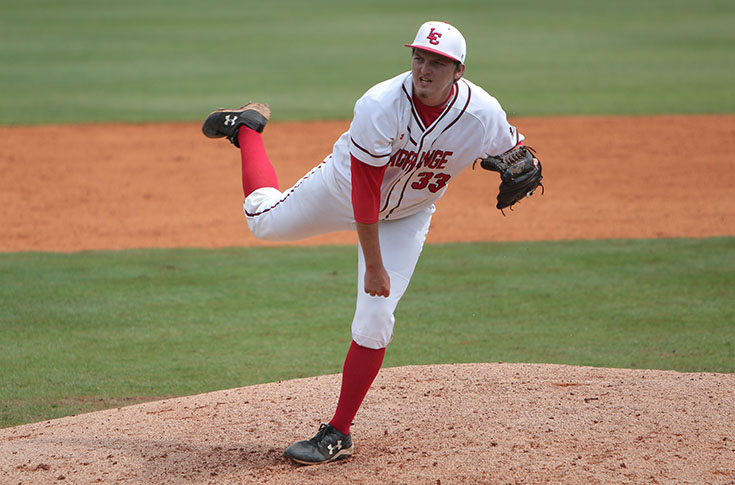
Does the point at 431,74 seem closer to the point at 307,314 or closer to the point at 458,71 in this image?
the point at 458,71

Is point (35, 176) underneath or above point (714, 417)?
above

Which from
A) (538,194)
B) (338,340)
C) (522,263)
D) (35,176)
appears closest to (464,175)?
(538,194)

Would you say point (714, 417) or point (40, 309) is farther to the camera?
point (40, 309)

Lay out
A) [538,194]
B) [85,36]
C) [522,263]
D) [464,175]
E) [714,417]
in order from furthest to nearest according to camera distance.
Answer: [85,36] < [464,175] < [538,194] < [522,263] < [714,417]

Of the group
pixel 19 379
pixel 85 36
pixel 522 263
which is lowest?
pixel 19 379

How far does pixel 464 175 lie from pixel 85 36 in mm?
16388

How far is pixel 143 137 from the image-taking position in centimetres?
1400

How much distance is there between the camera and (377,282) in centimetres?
395

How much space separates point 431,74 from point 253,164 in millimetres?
1448

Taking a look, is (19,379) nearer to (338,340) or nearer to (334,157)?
(338,340)

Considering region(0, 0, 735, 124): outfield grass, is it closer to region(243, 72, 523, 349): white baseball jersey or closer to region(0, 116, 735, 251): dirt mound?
region(0, 116, 735, 251): dirt mound

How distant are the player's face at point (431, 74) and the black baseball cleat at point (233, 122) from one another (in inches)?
55.8

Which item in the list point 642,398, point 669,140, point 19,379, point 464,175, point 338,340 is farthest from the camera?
point 669,140

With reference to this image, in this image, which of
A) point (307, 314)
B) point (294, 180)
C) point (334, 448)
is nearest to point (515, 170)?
point (334, 448)
